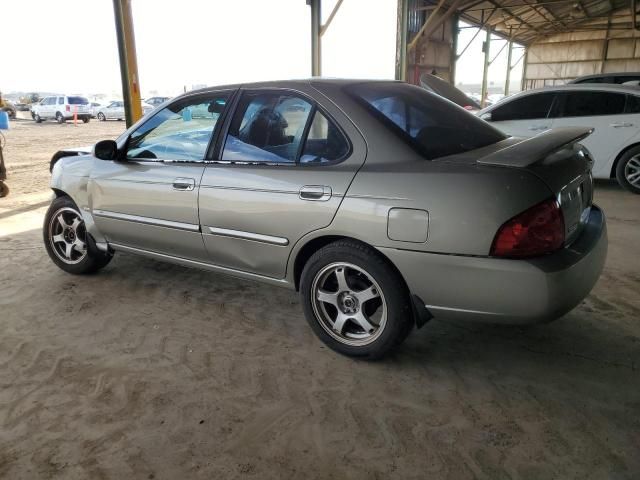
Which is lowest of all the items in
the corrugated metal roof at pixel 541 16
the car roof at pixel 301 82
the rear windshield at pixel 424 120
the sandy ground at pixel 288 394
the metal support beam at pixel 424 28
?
the sandy ground at pixel 288 394

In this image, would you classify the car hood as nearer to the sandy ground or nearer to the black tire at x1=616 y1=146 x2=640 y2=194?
the black tire at x1=616 y1=146 x2=640 y2=194

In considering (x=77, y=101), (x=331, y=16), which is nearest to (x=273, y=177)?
(x=331, y=16)

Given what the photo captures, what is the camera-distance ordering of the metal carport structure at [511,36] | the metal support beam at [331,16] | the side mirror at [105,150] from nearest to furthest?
1. the side mirror at [105,150]
2. the metal support beam at [331,16]
3. the metal carport structure at [511,36]

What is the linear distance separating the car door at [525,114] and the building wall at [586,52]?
863 inches

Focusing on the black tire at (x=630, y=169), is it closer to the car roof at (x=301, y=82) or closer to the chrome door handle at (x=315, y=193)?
the car roof at (x=301, y=82)

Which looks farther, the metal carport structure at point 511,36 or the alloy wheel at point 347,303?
the metal carport structure at point 511,36

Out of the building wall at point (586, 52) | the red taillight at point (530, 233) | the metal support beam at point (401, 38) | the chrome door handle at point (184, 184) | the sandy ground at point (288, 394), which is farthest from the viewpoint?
the building wall at point (586, 52)

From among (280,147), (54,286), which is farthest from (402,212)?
(54,286)

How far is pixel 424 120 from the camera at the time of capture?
2869 millimetres

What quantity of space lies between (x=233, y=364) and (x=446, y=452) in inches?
49.4

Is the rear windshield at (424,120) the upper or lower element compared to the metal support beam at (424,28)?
lower

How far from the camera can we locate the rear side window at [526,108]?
282 inches

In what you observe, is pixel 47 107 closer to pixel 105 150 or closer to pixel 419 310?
pixel 105 150

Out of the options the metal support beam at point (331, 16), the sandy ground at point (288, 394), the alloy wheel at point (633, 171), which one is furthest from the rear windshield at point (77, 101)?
the alloy wheel at point (633, 171)
